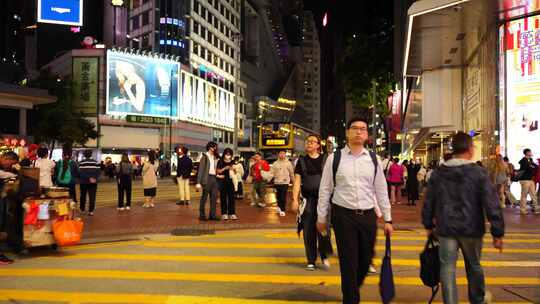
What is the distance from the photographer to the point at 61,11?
1955cm

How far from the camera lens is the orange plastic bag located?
8344 mm

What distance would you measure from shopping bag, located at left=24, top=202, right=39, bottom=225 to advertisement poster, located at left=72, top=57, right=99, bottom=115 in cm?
6094

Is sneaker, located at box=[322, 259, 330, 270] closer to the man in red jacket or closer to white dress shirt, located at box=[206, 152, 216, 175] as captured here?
white dress shirt, located at box=[206, 152, 216, 175]

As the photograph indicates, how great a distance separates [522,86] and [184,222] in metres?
11.9

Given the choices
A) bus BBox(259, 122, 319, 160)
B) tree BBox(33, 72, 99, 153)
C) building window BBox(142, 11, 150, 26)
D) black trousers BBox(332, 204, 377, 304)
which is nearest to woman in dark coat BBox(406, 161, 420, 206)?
bus BBox(259, 122, 319, 160)

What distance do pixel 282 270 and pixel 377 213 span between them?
2.52m

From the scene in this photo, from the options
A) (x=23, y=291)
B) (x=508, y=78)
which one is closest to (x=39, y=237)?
(x=23, y=291)

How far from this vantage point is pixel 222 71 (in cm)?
9306

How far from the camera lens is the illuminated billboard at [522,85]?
17719 mm

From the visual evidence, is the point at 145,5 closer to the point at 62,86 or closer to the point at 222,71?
the point at 222,71

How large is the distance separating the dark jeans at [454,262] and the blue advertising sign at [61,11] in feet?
57.4

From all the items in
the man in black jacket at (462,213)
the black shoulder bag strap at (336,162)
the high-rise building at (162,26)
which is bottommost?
the man in black jacket at (462,213)

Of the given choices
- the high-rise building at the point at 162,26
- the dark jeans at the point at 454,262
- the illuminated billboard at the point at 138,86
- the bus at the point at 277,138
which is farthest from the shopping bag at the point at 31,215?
the high-rise building at the point at 162,26

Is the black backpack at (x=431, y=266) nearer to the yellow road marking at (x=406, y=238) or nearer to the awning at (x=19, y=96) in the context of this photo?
the yellow road marking at (x=406, y=238)
